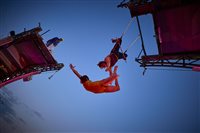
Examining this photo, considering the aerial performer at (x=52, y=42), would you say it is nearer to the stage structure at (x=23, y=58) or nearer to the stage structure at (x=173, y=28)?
the stage structure at (x=23, y=58)

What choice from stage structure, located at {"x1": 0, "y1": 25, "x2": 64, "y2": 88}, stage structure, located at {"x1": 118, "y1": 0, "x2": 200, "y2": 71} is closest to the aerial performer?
stage structure, located at {"x1": 0, "y1": 25, "x2": 64, "y2": 88}

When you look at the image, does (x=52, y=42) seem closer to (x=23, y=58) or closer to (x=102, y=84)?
(x=23, y=58)

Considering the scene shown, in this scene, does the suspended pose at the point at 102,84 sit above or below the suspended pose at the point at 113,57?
below

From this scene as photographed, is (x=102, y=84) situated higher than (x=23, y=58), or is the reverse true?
(x=23, y=58)

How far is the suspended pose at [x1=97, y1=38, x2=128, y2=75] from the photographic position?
6.08 m

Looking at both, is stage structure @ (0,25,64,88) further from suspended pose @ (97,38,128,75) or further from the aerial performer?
suspended pose @ (97,38,128,75)

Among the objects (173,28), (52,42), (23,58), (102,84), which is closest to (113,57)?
(102,84)

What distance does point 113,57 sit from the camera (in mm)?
6855

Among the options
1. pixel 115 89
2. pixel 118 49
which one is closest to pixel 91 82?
pixel 115 89

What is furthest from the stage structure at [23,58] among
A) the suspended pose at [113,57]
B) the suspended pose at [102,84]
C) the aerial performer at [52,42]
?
the suspended pose at [102,84]

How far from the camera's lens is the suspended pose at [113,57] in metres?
6.08

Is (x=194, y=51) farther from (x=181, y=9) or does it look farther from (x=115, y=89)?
(x=115, y=89)

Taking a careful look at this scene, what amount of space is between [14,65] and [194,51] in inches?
446

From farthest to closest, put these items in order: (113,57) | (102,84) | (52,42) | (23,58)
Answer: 1. (52,42)
2. (23,58)
3. (113,57)
4. (102,84)
